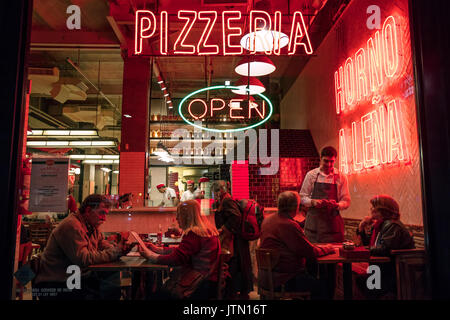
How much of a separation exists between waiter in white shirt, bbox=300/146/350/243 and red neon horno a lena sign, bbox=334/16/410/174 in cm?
71

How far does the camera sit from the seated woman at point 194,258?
272 centimetres

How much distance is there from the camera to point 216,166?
9312 millimetres

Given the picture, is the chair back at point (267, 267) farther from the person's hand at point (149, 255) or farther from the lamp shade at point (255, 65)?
the lamp shade at point (255, 65)

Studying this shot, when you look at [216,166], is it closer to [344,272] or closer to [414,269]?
[344,272]

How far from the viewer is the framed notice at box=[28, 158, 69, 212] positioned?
2.41 meters

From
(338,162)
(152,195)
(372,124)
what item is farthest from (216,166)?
(372,124)

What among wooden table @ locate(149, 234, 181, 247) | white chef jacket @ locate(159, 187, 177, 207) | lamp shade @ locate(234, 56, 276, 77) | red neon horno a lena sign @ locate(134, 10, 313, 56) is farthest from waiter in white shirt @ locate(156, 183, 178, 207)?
red neon horno a lena sign @ locate(134, 10, 313, 56)

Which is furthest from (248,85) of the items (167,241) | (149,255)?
(149,255)

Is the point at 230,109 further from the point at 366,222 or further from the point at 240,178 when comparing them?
the point at 366,222

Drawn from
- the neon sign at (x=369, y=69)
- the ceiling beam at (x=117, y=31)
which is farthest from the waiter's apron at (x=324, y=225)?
the ceiling beam at (x=117, y=31)

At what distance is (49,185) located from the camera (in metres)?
2.46

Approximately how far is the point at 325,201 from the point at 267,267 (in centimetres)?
144

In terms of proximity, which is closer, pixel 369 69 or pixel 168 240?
pixel 168 240

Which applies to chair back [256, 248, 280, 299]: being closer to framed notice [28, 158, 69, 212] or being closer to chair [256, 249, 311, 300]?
chair [256, 249, 311, 300]
